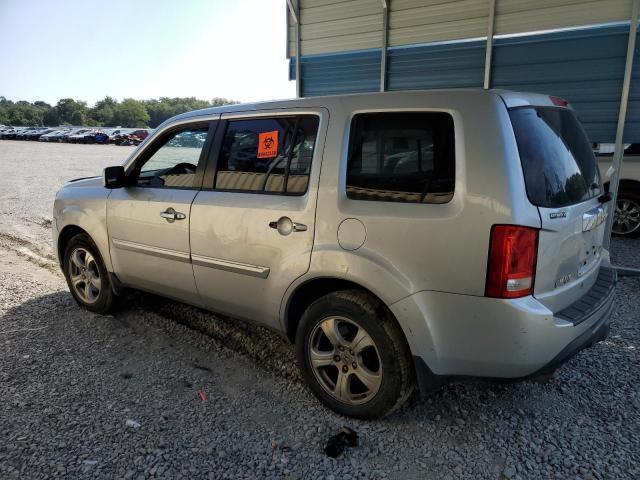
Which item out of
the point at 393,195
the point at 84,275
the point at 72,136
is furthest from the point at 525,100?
the point at 72,136

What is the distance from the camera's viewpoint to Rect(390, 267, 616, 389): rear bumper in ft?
7.49

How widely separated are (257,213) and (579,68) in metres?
4.57

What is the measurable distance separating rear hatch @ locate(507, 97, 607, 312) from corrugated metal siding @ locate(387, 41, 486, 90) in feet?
12.0

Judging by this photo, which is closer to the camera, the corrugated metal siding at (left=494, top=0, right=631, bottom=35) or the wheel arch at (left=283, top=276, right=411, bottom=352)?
the wheel arch at (left=283, top=276, right=411, bottom=352)

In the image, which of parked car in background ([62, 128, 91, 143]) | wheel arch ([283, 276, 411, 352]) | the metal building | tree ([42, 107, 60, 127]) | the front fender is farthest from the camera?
tree ([42, 107, 60, 127])

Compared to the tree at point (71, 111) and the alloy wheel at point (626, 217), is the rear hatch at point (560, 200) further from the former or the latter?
the tree at point (71, 111)

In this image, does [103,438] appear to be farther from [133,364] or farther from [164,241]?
[164,241]

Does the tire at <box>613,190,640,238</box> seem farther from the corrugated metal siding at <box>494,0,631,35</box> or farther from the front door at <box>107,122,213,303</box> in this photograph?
the front door at <box>107,122,213,303</box>

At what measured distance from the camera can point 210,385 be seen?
3.25 metres

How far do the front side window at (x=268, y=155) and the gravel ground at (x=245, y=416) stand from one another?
131cm

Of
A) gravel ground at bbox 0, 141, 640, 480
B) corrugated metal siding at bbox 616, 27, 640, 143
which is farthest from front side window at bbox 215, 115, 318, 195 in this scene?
corrugated metal siding at bbox 616, 27, 640, 143

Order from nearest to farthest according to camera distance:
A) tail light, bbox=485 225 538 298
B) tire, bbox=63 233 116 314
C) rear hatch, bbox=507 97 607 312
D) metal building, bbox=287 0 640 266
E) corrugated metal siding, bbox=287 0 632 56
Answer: tail light, bbox=485 225 538 298 → rear hatch, bbox=507 97 607 312 → tire, bbox=63 233 116 314 → metal building, bbox=287 0 640 266 → corrugated metal siding, bbox=287 0 632 56

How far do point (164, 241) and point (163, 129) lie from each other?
900mm

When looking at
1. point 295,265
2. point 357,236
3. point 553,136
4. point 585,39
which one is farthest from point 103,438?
point 585,39
